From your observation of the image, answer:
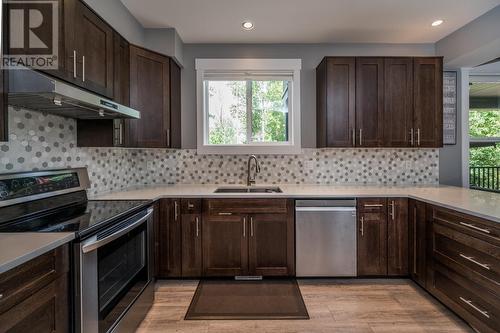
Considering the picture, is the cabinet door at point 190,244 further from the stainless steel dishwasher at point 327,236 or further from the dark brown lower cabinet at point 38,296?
the dark brown lower cabinet at point 38,296

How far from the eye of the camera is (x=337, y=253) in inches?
105

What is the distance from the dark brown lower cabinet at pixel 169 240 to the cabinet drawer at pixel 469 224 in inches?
88.6

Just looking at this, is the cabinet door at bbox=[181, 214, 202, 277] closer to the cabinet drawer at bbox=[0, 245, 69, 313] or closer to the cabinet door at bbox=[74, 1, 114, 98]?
the cabinet door at bbox=[74, 1, 114, 98]

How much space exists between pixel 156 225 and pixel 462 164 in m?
3.56

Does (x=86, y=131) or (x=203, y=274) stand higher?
(x=86, y=131)

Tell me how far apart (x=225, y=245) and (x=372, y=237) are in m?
1.42

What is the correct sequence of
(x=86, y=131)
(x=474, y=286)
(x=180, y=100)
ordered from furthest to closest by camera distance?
(x=180, y=100) < (x=86, y=131) < (x=474, y=286)

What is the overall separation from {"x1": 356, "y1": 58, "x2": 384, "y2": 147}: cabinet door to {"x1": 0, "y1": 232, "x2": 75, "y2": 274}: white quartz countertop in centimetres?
271

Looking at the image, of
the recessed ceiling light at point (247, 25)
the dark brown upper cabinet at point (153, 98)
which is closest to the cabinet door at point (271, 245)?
the dark brown upper cabinet at point (153, 98)

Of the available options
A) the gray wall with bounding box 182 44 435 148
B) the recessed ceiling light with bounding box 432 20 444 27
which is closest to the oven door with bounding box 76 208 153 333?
the gray wall with bounding box 182 44 435 148

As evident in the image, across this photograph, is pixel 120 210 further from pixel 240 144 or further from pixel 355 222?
A: pixel 355 222

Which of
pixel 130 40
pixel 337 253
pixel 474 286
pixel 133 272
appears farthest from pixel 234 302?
pixel 130 40

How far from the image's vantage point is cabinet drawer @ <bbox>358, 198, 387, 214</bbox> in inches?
106

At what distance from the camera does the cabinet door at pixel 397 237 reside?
105 inches
